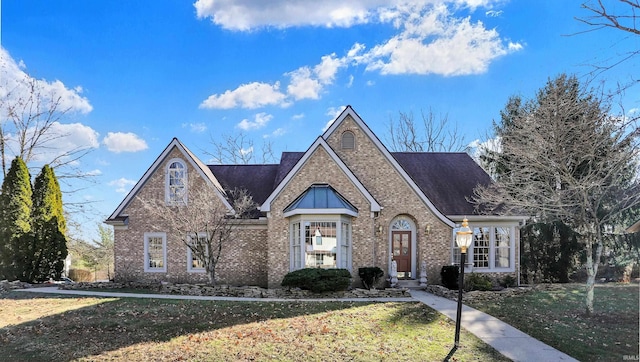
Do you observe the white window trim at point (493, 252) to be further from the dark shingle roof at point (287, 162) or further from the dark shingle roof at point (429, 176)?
the dark shingle roof at point (287, 162)

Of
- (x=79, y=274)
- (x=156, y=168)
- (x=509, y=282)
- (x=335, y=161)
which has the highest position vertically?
(x=335, y=161)

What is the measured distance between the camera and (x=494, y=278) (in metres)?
18.1

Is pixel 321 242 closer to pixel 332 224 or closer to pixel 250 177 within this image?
pixel 332 224

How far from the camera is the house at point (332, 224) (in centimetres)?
1616

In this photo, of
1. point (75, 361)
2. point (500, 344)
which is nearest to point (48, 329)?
point (75, 361)

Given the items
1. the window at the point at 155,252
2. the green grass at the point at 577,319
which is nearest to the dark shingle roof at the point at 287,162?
the window at the point at 155,252

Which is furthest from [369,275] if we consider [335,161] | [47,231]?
[47,231]

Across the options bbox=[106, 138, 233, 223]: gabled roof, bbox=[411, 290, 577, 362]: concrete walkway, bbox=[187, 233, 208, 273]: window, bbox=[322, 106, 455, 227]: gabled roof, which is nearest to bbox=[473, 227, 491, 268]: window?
bbox=[322, 106, 455, 227]: gabled roof

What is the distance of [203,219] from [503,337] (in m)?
11.8

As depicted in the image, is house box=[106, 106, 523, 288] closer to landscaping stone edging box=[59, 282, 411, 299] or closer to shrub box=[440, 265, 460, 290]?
shrub box=[440, 265, 460, 290]

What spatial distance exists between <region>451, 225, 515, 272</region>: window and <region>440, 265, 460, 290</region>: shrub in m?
1.76

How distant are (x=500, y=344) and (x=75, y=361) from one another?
9.17 meters

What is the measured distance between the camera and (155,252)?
717 inches

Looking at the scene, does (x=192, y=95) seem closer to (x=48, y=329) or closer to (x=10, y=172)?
(x=10, y=172)
